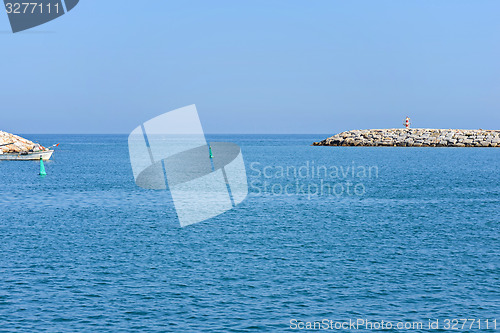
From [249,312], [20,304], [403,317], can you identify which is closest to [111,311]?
[20,304]

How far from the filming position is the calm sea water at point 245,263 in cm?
2462

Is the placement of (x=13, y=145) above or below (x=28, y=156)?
below

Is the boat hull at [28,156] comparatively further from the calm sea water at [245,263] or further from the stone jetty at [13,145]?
the calm sea water at [245,263]

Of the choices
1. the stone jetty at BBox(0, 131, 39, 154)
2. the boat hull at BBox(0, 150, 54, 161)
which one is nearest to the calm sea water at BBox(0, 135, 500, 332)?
Answer: the boat hull at BBox(0, 150, 54, 161)

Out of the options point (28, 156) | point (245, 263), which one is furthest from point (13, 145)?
point (245, 263)

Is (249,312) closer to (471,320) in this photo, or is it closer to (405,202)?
(471,320)

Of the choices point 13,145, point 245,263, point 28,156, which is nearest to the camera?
point 245,263

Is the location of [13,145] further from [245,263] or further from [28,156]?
[245,263]

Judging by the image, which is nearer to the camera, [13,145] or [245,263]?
[245,263]

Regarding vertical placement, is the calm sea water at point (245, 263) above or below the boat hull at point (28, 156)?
above

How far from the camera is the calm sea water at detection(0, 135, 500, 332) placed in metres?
24.6

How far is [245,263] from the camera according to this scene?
33219 mm

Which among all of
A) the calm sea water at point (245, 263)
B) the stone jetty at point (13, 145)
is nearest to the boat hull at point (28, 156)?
the stone jetty at point (13, 145)

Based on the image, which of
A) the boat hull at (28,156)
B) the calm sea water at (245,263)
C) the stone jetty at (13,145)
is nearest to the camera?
the calm sea water at (245,263)
